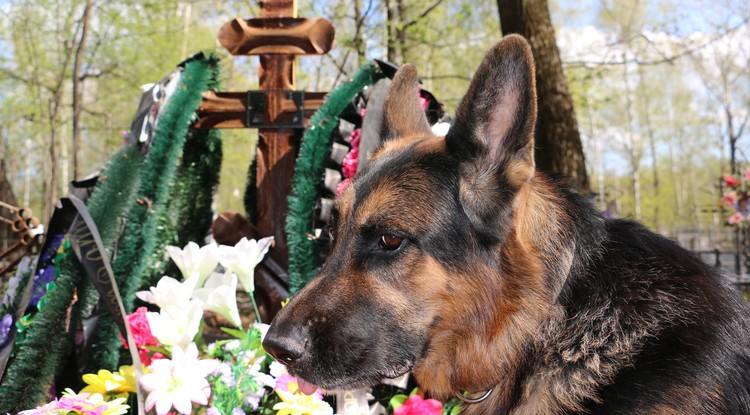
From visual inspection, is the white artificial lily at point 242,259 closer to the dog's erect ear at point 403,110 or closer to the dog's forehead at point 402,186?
the dog's forehead at point 402,186

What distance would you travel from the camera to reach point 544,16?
283 inches

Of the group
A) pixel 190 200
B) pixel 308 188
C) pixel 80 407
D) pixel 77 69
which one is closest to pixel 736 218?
pixel 308 188

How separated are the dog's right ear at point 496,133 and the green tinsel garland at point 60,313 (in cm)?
204

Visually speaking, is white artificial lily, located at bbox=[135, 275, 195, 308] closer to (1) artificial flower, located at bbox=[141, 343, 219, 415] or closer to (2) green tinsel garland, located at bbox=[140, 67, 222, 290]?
(1) artificial flower, located at bbox=[141, 343, 219, 415]

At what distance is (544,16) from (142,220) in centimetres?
546

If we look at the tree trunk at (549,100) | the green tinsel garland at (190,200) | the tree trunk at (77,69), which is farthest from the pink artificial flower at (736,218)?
the tree trunk at (77,69)

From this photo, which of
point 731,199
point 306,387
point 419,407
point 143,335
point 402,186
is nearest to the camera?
point 306,387

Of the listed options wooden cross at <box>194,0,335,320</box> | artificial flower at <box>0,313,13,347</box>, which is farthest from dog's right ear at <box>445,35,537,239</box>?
artificial flower at <box>0,313,13,347</box>

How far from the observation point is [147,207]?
3625 millimetres

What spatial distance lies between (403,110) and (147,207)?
5.55 ft

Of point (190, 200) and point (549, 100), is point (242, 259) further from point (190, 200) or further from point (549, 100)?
point (549, 100)

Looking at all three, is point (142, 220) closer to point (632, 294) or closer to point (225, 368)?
point (225, 368)

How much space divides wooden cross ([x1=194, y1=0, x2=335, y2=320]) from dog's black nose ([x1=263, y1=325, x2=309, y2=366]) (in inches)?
72.0

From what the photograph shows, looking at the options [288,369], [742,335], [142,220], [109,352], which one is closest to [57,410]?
[288,369]
